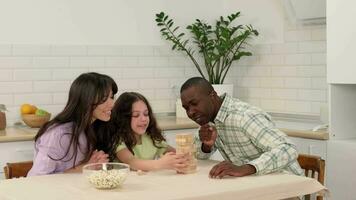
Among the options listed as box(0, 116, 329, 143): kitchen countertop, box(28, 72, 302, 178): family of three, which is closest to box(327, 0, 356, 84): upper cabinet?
box(0, 116, 329, 143): kitchen countertop

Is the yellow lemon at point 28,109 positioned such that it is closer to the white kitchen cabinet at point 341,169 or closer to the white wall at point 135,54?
the white wall at point 135,54

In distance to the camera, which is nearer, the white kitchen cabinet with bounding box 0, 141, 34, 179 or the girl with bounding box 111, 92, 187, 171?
the girl with bounding box 111, 92, 187, 171

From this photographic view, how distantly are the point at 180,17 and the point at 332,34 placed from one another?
5.35 ft

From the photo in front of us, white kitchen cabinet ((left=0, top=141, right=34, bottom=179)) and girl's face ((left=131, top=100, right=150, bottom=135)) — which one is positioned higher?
girl's face ((left=131, top=100, right=150, bottom=135))

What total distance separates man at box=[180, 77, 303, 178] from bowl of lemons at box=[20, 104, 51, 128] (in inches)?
60.5

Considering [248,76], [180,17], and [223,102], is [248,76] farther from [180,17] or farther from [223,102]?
[223,102]

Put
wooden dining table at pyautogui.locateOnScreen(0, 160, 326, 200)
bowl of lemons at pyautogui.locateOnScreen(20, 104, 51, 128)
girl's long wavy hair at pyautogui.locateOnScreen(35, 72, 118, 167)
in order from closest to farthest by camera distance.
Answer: wooden dining table at pyautogui.locateOnScreen(0, 160, 326, 200), girl's long wavy hair at pyautogui.locateOnScreen(35, 72, 118, 167), bowl of lemons at pyautogui.locateOnScreen(20, 104, 51, 128)

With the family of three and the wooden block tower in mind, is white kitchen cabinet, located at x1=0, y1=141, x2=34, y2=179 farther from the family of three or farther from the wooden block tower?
the wooden block tower

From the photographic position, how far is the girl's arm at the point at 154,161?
263cm

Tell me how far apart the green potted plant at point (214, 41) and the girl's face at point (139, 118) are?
1979mm

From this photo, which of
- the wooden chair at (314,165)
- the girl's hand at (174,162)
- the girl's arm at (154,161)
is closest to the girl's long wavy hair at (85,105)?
the girl's arm at (154,161)

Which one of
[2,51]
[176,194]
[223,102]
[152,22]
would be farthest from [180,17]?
[176,194]

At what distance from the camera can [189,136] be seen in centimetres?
265

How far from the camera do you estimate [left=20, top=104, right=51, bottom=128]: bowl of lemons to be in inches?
165
